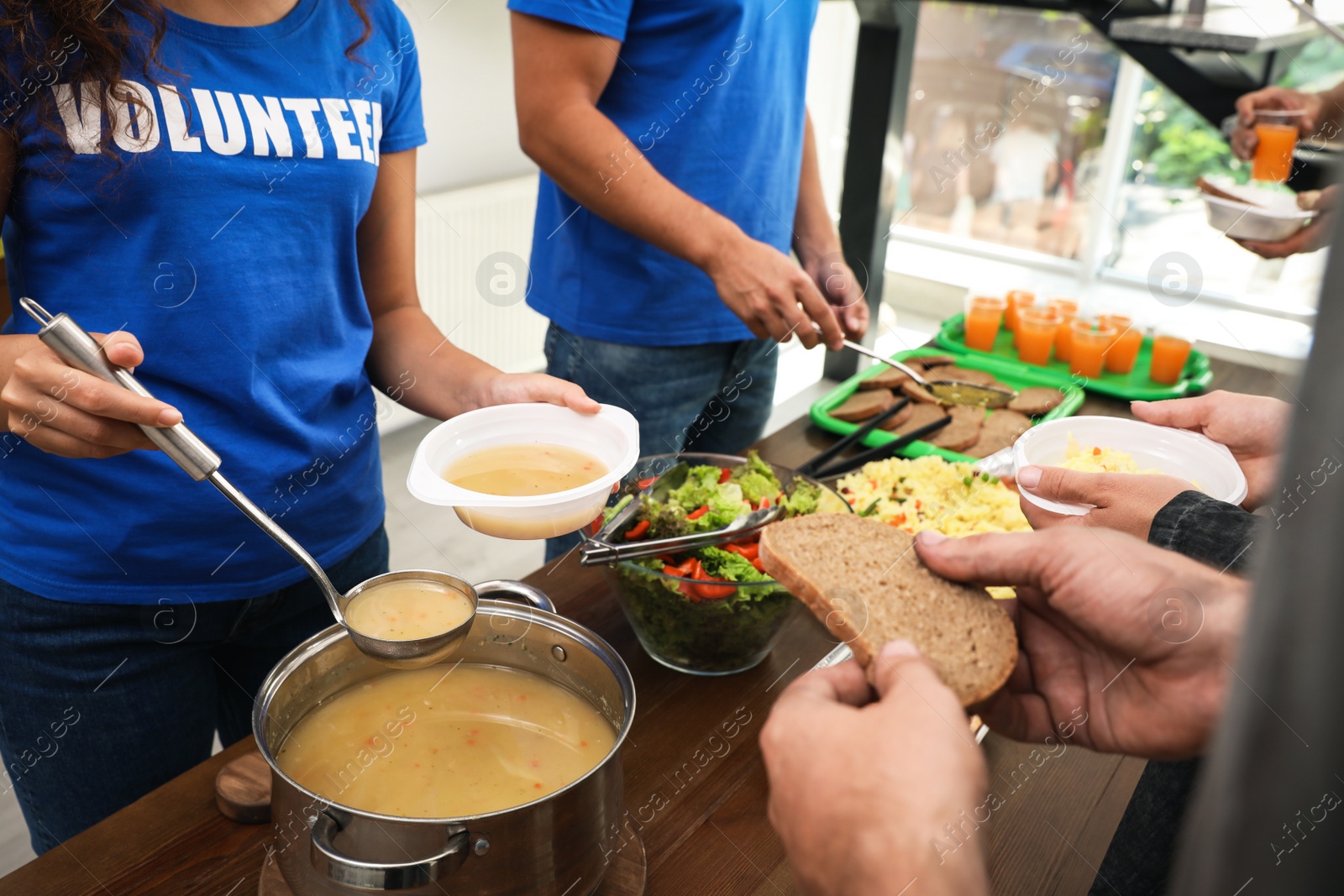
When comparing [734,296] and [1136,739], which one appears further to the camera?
[734,296]

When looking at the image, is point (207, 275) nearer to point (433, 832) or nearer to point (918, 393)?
point (433, 832)

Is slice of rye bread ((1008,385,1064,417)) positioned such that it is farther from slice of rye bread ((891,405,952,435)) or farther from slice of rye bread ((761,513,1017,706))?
slice of rye bread ((761,513,1017,706))

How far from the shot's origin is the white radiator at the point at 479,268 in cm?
349

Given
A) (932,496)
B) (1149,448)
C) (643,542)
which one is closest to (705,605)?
(643,542)

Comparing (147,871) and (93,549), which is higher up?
(93,549)

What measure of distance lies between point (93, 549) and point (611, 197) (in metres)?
0.95

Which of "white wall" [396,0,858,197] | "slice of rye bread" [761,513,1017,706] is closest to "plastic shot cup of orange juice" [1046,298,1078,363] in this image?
"slice of rye bread" [761,513,1017,706]

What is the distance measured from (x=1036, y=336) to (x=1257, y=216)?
1.73 ft

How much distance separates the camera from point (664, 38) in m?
1.63

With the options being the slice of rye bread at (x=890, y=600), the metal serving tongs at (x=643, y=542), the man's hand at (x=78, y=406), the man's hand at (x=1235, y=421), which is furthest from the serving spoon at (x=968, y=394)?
the man's hand at (x=78, y=406)

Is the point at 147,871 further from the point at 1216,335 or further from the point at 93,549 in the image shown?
the point at 1216,335

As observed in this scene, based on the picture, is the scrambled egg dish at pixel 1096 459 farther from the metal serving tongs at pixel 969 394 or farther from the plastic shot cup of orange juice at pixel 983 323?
the plastic shot cup of orange juice at pixel 983 323

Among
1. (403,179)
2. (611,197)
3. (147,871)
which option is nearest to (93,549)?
(147,871)

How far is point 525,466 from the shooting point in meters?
1.13
